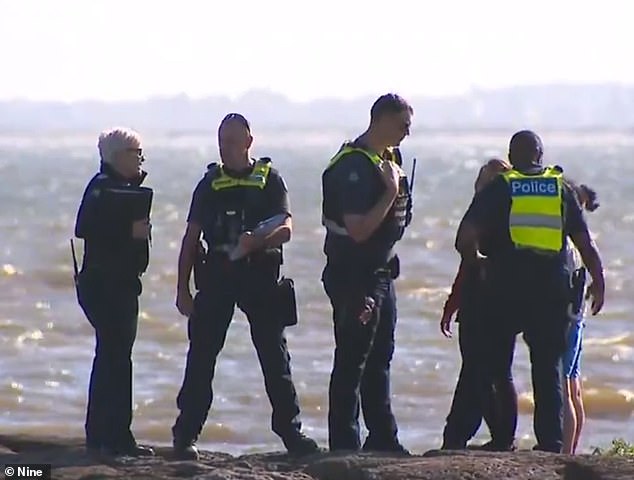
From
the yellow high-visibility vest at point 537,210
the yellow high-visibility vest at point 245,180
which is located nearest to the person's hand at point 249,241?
the yellow high-visibility vest at point 245,180

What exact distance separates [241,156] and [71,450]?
1.86 metres

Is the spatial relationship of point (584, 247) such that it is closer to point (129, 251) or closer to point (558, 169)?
point (558, 169)

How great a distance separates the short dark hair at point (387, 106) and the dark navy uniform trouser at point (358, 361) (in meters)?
0.84

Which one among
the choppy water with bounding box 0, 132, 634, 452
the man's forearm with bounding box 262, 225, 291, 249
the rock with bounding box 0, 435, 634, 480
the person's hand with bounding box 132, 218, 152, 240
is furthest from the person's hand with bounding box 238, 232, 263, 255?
the choppy water with bounding box 0, 132, 634, 452

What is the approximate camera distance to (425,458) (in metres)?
8.33

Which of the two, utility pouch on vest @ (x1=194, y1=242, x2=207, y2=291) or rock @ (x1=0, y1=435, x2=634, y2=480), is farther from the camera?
utility pouch on vest @ (x1=194, y1=242, x2=207, y2=291)

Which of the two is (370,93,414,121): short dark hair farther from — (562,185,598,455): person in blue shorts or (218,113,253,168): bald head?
(562,185,598,455): person in blue shorts

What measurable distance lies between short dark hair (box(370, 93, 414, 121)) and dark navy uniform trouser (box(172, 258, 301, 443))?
993 millimetres

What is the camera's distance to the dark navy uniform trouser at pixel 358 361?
852 centimetres

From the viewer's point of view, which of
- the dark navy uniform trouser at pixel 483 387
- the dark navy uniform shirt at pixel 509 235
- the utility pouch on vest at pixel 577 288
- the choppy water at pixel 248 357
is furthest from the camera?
the choppy water at pixel 248 357

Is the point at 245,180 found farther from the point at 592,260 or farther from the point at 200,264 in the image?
the point at 592,260

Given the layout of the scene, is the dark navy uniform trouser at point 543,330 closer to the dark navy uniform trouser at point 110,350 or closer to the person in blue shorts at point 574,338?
the person in blue shorts at point 574,338

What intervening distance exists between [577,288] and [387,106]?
59.2 inches

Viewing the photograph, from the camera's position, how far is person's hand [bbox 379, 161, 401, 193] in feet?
27.4
